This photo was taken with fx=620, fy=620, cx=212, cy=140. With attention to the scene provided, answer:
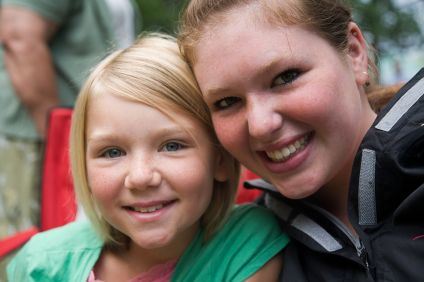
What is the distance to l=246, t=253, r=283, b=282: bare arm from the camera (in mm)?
1794

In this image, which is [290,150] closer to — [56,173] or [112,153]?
[112,153]

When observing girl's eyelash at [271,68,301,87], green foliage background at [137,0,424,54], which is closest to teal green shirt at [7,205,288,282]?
girl's eyelash at [271,68,301,87]

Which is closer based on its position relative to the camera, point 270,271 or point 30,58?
point 270,271

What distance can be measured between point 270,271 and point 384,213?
15.6 inches

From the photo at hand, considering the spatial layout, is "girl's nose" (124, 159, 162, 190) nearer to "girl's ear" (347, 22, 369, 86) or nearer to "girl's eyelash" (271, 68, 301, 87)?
"girl's eyelash" (271, 68, 301, 87)

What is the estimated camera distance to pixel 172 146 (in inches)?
69.1

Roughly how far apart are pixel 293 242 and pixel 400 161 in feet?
1.49

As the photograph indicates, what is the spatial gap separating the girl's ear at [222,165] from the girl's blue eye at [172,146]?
16 centimetres

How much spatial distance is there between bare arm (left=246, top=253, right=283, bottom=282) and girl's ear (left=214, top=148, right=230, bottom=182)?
29 cm

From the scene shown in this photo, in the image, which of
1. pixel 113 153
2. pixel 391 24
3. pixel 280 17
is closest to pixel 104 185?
pixel 113 153

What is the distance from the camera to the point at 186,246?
6.31 ft

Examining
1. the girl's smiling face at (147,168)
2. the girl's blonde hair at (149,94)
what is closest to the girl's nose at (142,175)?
the girl's smiling face at (147,168)

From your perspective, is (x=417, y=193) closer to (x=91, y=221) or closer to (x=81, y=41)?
(x=91, y=221)

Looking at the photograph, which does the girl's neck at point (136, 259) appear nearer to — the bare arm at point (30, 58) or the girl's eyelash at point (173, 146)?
the girl's eyelash at point (173, 146)
